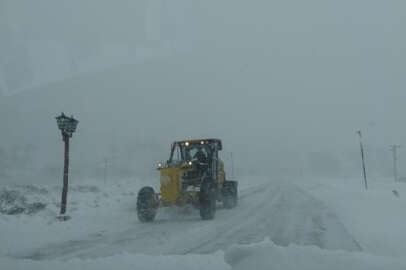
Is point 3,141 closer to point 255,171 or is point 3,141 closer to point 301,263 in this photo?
point 255,171

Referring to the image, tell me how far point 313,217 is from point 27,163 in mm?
88960

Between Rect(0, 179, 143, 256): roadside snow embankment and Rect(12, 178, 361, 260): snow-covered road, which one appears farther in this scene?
Rect(0, 179, 143, 256): roadside snow embankment

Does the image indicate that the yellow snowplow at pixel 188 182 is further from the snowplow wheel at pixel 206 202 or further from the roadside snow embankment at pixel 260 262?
the roadside snow embankment at pixel 260 262

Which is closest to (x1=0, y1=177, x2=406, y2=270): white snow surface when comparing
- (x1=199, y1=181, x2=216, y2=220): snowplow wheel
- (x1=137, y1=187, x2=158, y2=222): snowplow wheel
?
(x1=137, y1=187, x2=158, y2=222): snowplow wheel

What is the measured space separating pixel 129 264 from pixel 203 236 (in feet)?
25.5

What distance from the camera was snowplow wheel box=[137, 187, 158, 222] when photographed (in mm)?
18109

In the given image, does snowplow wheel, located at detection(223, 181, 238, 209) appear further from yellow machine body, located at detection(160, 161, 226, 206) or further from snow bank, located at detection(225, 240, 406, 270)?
snow bank, located at detection(225, 240, 406, 270)

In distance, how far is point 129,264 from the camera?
605 cm

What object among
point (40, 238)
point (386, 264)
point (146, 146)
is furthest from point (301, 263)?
point (146, 146)

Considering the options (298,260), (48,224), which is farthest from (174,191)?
(298,260)

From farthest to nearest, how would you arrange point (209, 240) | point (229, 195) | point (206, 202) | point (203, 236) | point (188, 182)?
point (229, 195), point (188, 182), point (206, 202), point (203, 236), point (209, 240)

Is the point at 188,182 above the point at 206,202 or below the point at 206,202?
above

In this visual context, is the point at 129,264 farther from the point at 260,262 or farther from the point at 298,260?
the point at 298,260

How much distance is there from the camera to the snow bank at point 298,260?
5.20 meters
